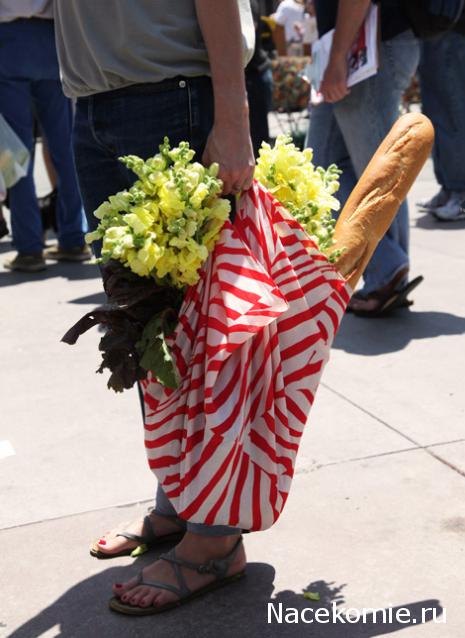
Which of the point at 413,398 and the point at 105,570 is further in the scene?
the point at 413,398

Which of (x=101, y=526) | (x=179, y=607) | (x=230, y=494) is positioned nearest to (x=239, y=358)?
(x=230, y=494)

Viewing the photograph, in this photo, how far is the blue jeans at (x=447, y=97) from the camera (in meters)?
6.75

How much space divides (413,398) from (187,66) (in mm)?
1850

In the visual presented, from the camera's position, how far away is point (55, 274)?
6410mm

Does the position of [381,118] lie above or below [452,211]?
→ above

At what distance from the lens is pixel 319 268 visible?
258 centimetres

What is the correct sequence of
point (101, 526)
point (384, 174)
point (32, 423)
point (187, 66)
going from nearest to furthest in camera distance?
→ point (187, 66) → point (384, 174) → point (101, 526) → point (32, 423)

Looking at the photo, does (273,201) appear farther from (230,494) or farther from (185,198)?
(230,494)

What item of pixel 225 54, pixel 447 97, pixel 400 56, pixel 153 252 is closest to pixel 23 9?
pixel 400 56

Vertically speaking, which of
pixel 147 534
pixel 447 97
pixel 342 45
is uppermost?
pixel 342 45

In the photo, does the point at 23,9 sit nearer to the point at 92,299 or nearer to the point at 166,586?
the point at 92,299

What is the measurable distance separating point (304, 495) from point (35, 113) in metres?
4.40

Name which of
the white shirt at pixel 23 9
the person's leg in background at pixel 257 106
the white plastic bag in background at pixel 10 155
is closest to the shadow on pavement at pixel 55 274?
the white plastic bag in background at pixel 10 155

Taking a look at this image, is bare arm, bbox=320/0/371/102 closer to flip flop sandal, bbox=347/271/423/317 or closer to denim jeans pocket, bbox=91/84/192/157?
flip flop sandal, bbox=347/271/423/317
